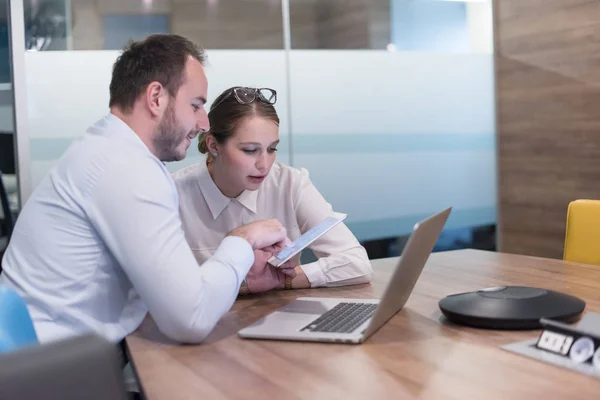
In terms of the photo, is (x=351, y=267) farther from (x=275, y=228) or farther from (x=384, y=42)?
(x=384, y=42)

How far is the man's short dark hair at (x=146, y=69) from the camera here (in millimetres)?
1614

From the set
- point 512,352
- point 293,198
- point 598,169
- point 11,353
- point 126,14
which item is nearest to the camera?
point 11,353

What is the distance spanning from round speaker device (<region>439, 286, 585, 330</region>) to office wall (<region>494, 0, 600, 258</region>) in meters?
2.80

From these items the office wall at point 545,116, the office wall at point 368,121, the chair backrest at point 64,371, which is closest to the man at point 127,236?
the chair backrest at point 64,371

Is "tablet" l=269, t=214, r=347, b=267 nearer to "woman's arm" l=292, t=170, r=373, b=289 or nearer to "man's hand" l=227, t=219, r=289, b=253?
"man's hand" l=227, t=219, r=289, b=253

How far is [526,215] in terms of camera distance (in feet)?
14.7

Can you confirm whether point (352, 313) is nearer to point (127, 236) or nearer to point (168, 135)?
point (127, 236)

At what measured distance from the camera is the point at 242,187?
6.97 ft

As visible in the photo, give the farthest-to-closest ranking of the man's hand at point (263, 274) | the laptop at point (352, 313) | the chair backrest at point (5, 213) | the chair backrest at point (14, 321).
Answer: the chair backrest at point (5, 213) → the man's hand at point (263, 274) → the laptop at point (352, 313) → the chair backrest at point (14, 321)

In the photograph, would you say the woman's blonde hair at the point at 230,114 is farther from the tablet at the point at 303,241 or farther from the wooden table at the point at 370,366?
the wooden table at the point at 370,366

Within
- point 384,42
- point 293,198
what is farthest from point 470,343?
point 384,42

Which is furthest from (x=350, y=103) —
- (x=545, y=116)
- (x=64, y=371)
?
(x=64, y=371)

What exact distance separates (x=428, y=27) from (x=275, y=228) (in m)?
3.06

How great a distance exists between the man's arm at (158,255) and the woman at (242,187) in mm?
670
